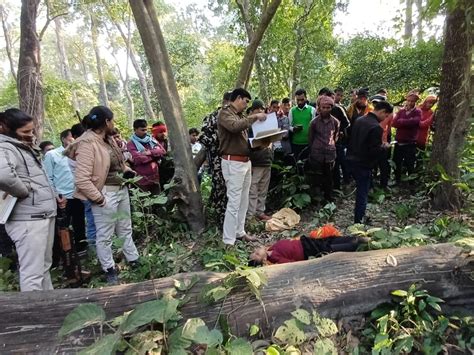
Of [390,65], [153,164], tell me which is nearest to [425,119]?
[153,164]

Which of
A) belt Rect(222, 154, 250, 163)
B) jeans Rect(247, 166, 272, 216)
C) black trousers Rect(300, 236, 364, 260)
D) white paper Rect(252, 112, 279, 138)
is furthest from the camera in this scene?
jeans Rect(247, 166, 272, 216)

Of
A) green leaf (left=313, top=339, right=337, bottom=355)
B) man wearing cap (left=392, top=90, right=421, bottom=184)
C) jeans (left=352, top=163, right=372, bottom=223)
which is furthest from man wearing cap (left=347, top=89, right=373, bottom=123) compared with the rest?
green leaf (left=313, top=339, right=337, bottom=355)

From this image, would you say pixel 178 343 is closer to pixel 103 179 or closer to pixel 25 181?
pixel 25 181

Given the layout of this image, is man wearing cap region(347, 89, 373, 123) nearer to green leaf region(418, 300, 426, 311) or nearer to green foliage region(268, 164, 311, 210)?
green foliage region(268, 164, 311, 210)

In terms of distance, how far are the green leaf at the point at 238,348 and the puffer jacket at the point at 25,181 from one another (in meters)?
1.97

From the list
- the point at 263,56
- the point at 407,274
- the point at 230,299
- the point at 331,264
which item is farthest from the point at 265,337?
the point at 263,56

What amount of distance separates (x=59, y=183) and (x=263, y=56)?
794cm

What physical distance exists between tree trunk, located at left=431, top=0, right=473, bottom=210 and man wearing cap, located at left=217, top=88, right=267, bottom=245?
2.51m

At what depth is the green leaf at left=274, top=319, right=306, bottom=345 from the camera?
6.50 feet

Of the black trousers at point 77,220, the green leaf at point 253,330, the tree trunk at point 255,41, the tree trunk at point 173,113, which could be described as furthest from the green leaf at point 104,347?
the tree trunk at point 255,41

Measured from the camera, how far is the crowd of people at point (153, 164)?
2830 mm

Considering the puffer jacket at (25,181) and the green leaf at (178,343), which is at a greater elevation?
the puffer jacket at (25,181)

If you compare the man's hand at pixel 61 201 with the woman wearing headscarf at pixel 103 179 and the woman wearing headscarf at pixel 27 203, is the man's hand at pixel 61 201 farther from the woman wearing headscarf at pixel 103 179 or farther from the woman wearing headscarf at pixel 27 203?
the woman wearing headscarf at pixel 27 203

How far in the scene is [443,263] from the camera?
2.30 m
